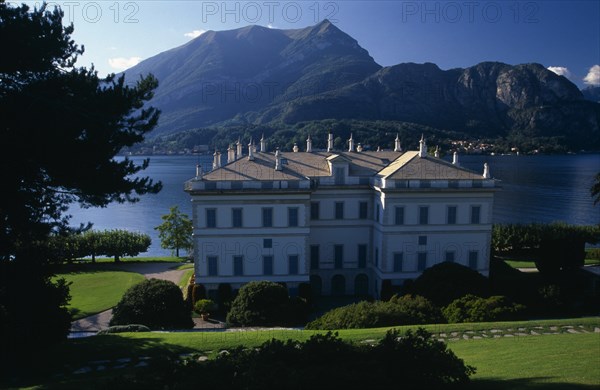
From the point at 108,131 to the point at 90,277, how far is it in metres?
26.6

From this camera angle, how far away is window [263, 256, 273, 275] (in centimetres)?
3070

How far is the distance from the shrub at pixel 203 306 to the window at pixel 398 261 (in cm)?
1251

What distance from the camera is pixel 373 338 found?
54.9 ft

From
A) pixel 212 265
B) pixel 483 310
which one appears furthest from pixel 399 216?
pixel 212 265

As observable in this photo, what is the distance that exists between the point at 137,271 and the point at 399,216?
24.4 meters

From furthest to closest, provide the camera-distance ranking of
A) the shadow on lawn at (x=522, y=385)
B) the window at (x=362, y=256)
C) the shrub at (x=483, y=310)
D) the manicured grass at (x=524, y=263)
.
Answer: the manicured grass at (x=524, y=263) < the window at (x=362, y=256) < the shrub at (x=483, y=310) < the shadow on lawn at (x=522, y=385)

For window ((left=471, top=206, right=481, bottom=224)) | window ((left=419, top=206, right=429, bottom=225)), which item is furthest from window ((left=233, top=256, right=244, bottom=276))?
window ((left=471, top=206, right=481, bottom=224))

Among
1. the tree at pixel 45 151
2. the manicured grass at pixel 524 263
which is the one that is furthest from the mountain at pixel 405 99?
the tree at pixel 45 151

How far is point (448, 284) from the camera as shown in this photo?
26.3 metres

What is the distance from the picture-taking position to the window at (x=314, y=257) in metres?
32.9

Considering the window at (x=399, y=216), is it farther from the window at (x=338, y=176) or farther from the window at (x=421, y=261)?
the window at (x=338, y=176)

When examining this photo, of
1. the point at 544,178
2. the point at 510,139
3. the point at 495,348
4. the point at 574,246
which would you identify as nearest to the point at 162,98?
the point at 544,178

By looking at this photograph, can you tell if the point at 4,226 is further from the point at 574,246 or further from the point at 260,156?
the point at 574,246

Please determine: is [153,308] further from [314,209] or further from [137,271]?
[137,271]
